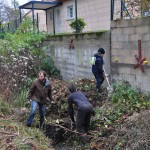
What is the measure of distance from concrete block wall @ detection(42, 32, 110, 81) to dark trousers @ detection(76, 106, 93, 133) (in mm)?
2768

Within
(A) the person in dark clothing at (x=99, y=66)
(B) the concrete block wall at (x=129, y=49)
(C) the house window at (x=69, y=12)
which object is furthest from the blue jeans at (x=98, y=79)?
(C) the house window at (x=69, y=12)

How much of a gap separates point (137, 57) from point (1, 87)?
14.9ft

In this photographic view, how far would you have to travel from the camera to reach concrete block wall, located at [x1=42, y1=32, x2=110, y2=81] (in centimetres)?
942

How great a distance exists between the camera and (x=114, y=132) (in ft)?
19.9

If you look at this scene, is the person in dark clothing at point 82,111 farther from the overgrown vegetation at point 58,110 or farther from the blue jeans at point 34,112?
the blue jeans at point 34,112

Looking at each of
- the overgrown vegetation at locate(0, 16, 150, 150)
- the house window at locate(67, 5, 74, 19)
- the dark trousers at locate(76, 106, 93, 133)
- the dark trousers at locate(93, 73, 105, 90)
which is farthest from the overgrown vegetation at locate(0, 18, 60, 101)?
the house window at locate(67, 5, 74, 19)

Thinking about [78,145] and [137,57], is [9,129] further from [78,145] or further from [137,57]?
[137,57]

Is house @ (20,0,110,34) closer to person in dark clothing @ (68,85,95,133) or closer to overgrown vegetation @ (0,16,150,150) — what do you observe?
overgrown vegetation @ (0,16,150,150)

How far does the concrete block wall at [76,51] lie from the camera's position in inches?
371

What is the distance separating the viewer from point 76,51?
36.2ft

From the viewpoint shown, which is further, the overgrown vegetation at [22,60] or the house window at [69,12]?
the house window at [69,12]

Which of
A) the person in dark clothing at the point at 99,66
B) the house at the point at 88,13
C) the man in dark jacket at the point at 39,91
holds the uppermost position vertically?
the house at the point at 88,13

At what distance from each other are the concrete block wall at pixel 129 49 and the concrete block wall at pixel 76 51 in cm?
38

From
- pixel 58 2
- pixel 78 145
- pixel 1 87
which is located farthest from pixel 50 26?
pixel 78 145
